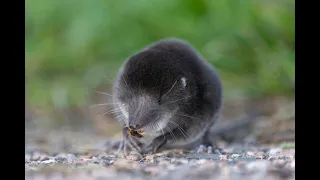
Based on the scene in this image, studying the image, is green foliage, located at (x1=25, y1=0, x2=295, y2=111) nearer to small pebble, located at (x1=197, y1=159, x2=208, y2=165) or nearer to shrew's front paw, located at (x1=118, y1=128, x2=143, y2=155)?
shrew's front paw, located at (x1=118, y1=128, x2=143, y2=155)

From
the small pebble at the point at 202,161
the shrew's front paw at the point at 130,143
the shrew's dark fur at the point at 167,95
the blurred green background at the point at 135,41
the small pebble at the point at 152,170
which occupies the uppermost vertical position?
the blurred green background at the point at 135,41

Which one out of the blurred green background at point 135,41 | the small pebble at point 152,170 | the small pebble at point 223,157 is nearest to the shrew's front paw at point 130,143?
the small pebble at point 223,157

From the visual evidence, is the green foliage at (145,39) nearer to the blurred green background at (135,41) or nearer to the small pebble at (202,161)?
the blurred green background at (135,41)

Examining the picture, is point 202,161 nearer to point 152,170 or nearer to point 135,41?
point 152,170

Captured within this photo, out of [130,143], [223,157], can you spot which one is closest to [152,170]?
[223,157]

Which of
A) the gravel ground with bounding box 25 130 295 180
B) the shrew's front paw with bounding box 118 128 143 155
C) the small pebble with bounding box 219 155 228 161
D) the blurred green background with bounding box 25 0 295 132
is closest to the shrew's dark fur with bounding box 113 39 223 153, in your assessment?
the shrew's front paw with bounding box 118 128 143 155
